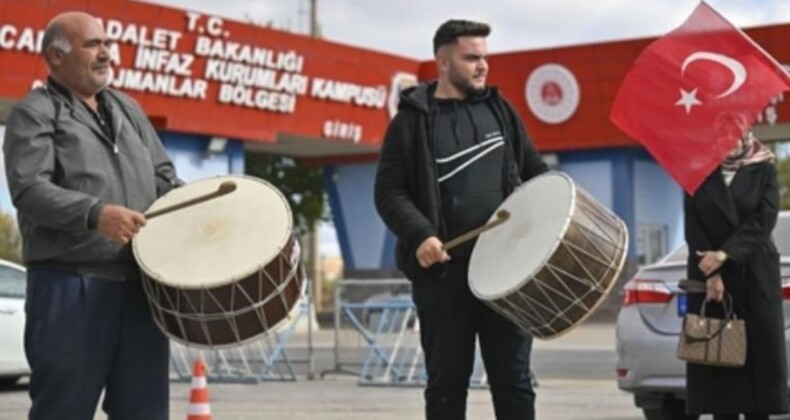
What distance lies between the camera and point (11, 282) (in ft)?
52.3

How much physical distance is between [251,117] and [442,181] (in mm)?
24891

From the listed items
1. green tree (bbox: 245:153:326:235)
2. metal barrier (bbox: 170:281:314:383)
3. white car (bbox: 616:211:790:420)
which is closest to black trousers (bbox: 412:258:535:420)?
white car (bbox: 616:211:790:420)

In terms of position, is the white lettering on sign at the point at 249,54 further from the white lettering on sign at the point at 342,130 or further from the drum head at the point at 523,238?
the drum head at the point at 523,238

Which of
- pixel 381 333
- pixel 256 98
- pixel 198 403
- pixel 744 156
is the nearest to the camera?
pixel 744 156

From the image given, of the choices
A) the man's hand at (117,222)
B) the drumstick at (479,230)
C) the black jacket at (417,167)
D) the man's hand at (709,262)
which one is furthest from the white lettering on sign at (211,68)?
the man's hand at (117,222)

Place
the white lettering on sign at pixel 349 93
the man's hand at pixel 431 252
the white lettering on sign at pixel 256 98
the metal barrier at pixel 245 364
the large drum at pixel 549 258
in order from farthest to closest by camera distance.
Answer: the white lettering on sign at pixel 349 93, the white lettering on sign at pixel 256 98, the metal barrier at pixel 245 364, the man's hand at pixel 431 252, the large drum at pixel 549 258

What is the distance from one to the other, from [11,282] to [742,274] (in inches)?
392

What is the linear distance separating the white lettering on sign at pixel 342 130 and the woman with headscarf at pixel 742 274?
84.2 feet

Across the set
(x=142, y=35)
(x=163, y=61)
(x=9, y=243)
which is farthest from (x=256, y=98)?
(x=9, y=243)

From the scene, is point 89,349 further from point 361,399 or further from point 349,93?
point 349,93

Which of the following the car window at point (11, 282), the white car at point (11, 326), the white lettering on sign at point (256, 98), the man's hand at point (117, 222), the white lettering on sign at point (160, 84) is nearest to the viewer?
the man's hand at point (117, 222)

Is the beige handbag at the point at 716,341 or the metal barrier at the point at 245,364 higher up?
the beige handbag at the point at 716,341

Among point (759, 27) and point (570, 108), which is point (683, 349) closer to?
point (759, 27)

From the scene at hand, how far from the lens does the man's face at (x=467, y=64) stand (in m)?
6.60
